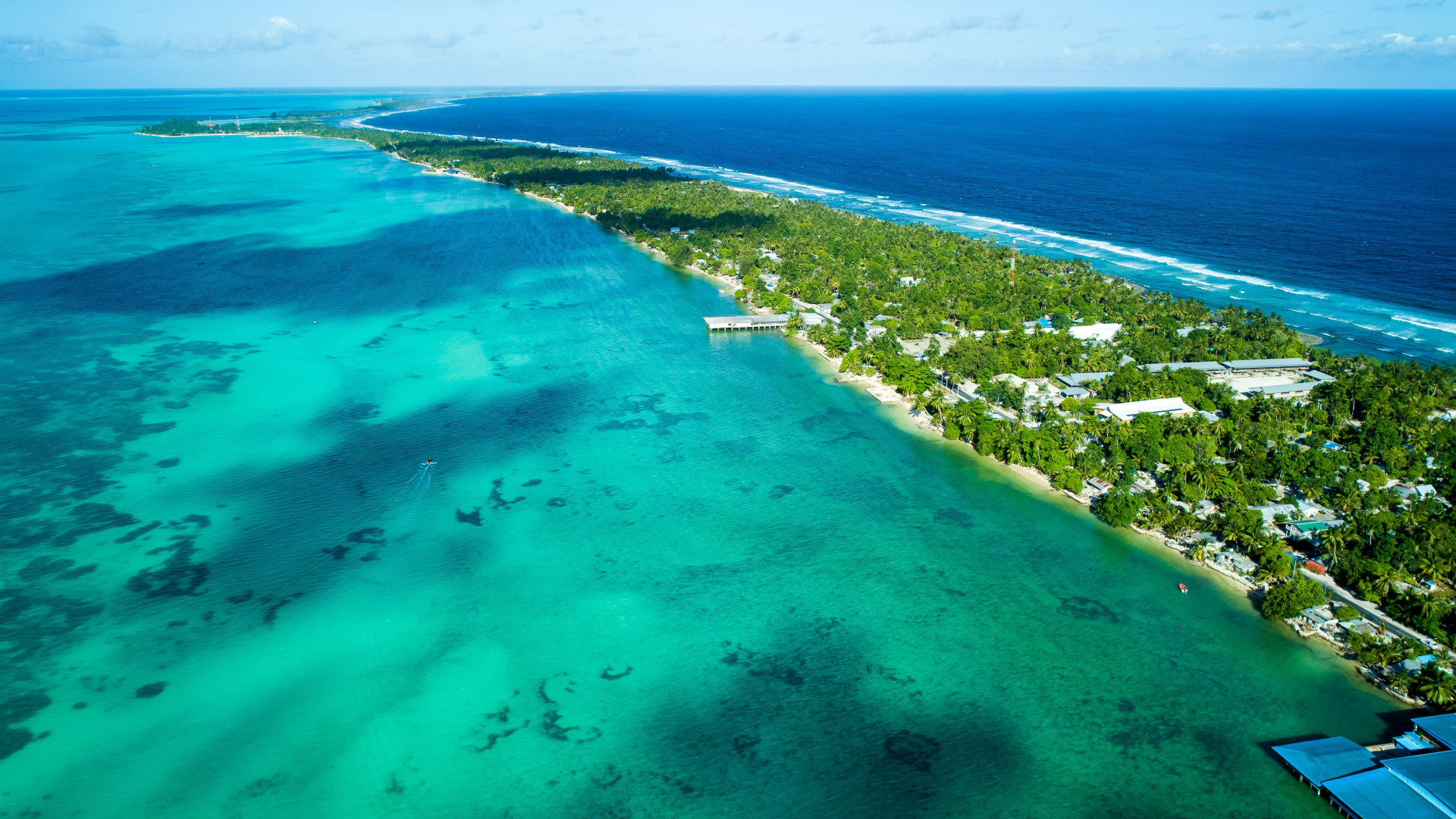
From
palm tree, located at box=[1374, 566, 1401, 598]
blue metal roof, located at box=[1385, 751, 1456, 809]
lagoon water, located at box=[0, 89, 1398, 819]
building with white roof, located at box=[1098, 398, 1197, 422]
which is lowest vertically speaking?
lagoon water, located at box=[0, 89, 1398, 819]

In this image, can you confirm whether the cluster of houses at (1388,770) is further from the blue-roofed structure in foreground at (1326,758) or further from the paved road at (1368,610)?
the paved road at (1368,610)

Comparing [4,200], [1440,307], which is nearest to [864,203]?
[1440,307]

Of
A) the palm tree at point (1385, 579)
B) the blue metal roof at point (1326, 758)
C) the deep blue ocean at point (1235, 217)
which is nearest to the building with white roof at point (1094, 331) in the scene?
the deep blue ocean at point (1235, 217)

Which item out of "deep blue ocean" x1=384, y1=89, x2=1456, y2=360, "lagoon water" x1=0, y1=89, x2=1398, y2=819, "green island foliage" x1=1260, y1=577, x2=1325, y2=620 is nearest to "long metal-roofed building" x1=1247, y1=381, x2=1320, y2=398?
"deep blue ocean" x1=384, y1=89, x2=1456, y2=360

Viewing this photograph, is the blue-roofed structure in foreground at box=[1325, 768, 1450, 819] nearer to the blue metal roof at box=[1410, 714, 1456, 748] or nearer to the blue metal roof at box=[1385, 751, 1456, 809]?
the blue metal roof at box=[1385, 751, 1456, 809]

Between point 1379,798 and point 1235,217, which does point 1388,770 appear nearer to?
point 1379,798

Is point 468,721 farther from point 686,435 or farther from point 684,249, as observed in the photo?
point 684,249
